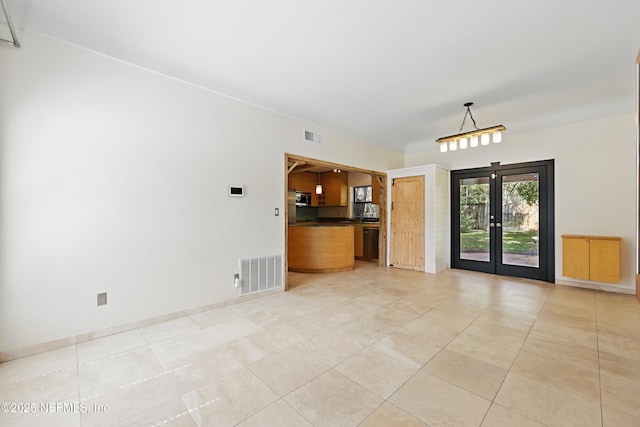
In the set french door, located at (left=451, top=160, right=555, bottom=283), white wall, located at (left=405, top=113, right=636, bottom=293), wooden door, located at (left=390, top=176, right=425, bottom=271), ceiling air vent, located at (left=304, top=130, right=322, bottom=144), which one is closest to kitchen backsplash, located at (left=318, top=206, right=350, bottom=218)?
wooden door, located at (left=390, top=176, right=425, bottom=271)

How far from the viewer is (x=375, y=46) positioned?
262 cm

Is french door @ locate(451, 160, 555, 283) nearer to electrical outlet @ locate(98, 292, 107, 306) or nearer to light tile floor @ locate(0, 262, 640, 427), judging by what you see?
light tile floor @ locate(0, 262, 640, 427)

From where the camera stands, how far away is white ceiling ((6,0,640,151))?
2.15 meters

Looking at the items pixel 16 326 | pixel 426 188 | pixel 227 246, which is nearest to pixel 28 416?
pixel 16 326

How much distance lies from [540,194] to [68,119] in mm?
7247

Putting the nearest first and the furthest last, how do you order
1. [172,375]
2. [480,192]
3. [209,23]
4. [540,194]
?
[172,375] < [209,23] < [540,194] < [480,192]

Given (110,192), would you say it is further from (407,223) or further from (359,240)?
(359,240)

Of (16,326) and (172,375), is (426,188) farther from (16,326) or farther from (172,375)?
(16,326)

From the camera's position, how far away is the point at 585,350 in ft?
8.07

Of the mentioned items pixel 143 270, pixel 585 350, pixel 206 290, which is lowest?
pixel 585 350

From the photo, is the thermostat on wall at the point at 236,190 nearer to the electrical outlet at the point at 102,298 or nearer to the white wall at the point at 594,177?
the electrical outlet at the point at 102,298

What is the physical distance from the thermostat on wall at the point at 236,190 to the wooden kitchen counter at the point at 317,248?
83.0 inches

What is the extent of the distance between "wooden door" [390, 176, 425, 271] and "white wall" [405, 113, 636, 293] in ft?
6.86

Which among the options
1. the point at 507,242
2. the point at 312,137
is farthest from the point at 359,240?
the point at 312,137
